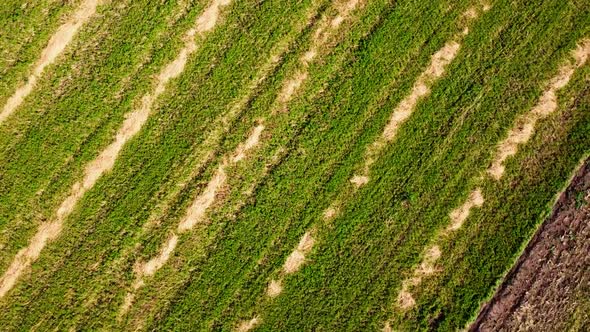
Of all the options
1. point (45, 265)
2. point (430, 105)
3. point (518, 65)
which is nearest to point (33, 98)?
point (45, 265)

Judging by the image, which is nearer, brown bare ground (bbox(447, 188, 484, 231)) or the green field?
the green field

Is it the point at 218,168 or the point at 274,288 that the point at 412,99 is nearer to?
the point at 218,168

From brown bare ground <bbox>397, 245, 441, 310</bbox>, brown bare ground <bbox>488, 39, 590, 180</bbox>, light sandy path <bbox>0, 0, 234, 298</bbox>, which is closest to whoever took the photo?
light sandy path <bbox>0, 0, 234, 298</bbox>

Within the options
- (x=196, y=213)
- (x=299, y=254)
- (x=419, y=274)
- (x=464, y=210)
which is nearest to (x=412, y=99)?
(x=464, y=210)

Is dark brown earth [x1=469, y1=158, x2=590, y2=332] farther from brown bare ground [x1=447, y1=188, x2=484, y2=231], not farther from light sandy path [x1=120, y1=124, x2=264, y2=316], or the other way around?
light sandy path [x1=120, y1=124, x2=264, y2=316]

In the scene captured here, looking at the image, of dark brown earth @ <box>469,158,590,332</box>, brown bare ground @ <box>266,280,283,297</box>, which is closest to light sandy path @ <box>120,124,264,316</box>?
brown bare ground @ <box>266,280,283,297</box>

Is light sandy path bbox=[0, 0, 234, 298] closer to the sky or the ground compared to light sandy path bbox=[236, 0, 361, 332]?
closer to the sky

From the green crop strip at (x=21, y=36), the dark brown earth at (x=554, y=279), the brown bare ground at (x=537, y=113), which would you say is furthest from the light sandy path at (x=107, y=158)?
the dark brown earth at (x=554, y=279)
